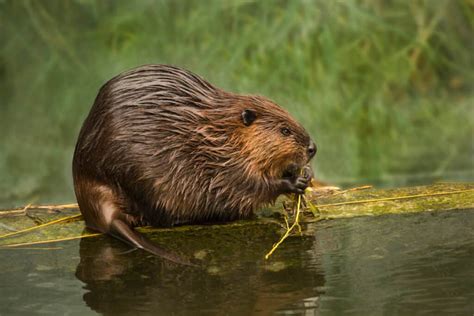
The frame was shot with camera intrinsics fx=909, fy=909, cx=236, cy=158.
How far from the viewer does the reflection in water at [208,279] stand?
7.93 feet

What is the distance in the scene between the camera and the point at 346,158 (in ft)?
15.2

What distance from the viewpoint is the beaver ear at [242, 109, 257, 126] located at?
10.4 feet

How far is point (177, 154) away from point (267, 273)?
62 cm

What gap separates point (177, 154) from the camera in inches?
122

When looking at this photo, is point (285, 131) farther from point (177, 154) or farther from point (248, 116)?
point (177, 154)

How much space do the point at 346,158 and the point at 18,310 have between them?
250cm

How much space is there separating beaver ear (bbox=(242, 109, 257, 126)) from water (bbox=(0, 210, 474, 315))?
37 centimetres

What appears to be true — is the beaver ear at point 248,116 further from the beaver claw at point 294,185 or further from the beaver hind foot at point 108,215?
the beaver hind foot at point 108,215

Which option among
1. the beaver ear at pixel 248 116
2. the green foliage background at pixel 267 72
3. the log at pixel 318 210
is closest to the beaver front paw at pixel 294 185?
the log at pixel 318 210

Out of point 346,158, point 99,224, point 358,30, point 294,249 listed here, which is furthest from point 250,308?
point 358,30

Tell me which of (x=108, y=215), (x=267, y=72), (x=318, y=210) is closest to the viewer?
(x=108, y=215)

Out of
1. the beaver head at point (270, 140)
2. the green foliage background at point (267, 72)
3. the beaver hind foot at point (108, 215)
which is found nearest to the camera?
the beaver hind foot at point (108, 215)

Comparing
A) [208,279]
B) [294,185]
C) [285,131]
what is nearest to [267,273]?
[208,279]

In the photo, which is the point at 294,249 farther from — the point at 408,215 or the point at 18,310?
the point at 18,310
